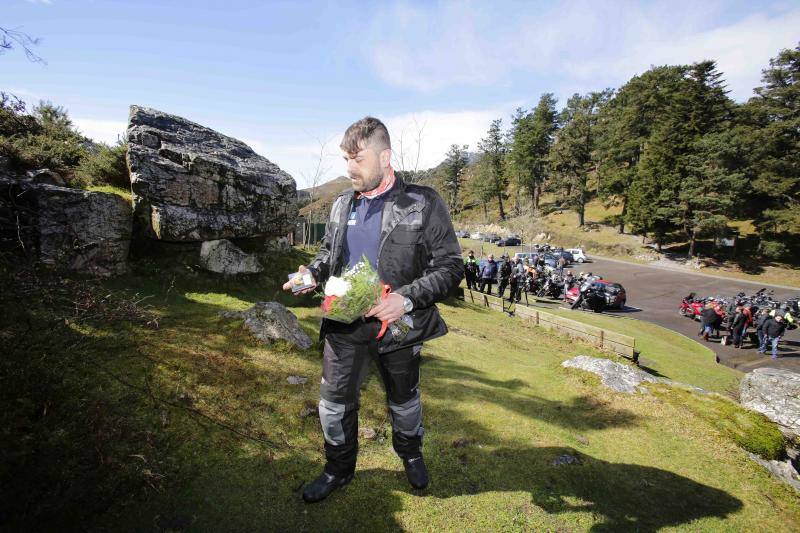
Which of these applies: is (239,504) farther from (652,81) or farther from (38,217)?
(652,81)

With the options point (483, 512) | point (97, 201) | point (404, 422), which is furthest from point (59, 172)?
point (483, 512)

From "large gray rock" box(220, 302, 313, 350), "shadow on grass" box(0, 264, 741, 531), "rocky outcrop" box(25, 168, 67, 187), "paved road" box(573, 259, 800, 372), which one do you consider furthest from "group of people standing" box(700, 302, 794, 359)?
"rocky outcrop" box(25, 168, 67, 187)

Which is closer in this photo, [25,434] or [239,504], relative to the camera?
[25,434]

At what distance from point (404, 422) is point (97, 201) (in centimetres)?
677

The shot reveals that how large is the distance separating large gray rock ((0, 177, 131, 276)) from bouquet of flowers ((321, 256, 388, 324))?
4730mm

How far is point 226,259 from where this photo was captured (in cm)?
823

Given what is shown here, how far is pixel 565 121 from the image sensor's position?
60.9m

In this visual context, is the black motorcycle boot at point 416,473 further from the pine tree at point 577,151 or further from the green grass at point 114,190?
the pine tree at point 577,151

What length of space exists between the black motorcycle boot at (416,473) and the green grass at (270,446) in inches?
4.7

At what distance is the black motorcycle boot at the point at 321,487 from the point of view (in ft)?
10.3

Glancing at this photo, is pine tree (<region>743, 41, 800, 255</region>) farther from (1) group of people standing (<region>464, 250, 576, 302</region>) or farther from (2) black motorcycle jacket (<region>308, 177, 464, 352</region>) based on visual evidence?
(2) black motorcycle jacket (<region>308, 177, 464, 352</region>)

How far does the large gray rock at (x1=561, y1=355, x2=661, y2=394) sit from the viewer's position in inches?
257

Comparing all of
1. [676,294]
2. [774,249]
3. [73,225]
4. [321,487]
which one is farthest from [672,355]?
[774,249]

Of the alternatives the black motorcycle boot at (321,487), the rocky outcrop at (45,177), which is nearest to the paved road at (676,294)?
the black motorcycle boot at (321,487)
